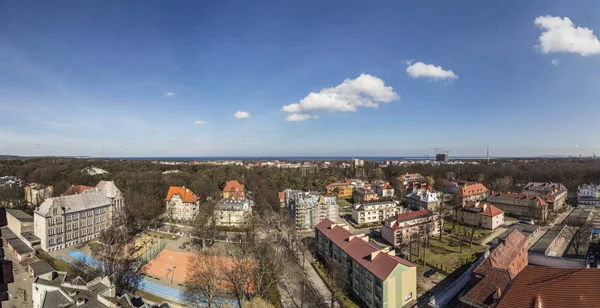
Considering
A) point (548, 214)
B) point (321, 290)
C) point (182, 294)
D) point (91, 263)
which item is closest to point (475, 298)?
point (321, 290)

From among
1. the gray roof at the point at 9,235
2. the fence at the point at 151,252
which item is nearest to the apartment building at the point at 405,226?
the fence at the point at 151,252

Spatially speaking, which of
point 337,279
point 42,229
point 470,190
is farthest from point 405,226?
point 42,229

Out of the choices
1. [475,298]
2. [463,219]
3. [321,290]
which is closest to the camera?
[475,298]

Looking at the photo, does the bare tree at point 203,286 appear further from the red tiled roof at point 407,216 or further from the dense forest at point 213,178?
the dense forest at point 213,178

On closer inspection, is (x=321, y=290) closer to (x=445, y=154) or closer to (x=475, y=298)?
(x=475, y=298)

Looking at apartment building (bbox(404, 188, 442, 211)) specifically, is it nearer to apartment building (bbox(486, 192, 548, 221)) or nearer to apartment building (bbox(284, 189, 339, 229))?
apartment building (bbox(486, 192, 548, 221))

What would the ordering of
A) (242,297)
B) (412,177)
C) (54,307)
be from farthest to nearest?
(412,177) < (242,297) < (54,307)
